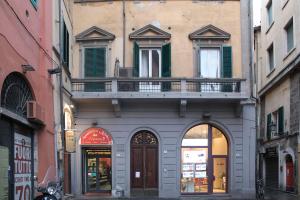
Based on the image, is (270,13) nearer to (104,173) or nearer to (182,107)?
(182,107)

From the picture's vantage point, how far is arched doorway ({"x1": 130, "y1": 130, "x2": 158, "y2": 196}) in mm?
24141

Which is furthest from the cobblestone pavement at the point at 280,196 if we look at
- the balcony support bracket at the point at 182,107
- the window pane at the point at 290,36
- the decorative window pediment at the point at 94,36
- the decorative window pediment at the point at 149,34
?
the decorative window pediment at the point at 94,36

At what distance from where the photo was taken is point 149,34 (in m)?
24.2

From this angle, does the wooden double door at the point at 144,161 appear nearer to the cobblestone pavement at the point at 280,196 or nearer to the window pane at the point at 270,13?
the cobblestone pavement at the point at 280,196

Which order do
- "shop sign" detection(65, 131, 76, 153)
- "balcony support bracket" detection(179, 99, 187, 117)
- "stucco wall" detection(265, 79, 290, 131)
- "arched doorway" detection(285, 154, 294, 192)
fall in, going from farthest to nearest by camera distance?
1. "stucco wall" detection(265, 79, 290, 131)
2. "arched doorway" detection(285, 154, 294, 192)
3. "balcony support bracket" detection(179, 99, 187, 117)
4. "shop sign" detection(65, 131, 76, 153)

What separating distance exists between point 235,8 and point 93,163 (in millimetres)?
9736

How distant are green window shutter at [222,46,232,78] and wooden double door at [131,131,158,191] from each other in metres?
4.39

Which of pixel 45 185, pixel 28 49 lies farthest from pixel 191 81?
pixel 45 185

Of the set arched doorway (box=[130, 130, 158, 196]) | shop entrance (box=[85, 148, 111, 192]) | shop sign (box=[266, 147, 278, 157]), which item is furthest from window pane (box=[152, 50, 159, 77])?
shop sign (box=[266, 147, 278, 157])

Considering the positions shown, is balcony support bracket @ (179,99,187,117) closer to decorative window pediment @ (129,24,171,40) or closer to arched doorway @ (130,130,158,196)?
arched doorway @ (130,130,158,196)

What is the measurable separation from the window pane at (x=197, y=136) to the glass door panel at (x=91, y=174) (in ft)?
14.0

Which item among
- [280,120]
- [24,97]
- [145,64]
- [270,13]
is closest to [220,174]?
[280,120]

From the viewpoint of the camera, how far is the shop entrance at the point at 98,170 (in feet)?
80.7

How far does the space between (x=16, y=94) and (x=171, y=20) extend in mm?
12286
